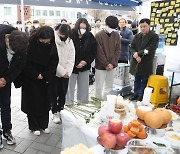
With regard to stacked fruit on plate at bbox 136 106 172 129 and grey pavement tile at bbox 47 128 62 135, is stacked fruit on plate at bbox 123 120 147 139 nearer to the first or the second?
stacked fruit on plate at bbox 136 106 172 129

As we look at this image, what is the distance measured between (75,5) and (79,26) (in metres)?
2.34

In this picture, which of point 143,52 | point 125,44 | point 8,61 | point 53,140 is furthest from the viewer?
point 125,44

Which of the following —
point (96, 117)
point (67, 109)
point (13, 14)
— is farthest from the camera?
point (13, 14)

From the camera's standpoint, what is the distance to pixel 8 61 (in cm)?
204

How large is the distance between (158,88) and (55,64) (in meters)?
2.03

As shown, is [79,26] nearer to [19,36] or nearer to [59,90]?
[59,90]

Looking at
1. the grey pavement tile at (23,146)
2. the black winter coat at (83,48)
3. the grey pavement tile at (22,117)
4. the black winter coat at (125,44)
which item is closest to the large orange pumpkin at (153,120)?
the grey pavement tile at (23,146)

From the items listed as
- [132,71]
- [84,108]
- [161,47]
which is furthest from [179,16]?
[84,108]

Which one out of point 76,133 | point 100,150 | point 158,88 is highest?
point 100,150

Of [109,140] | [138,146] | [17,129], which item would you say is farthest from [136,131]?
[17,129]

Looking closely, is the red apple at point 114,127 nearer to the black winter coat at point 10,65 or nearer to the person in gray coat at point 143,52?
the black winter coat at point 10,65

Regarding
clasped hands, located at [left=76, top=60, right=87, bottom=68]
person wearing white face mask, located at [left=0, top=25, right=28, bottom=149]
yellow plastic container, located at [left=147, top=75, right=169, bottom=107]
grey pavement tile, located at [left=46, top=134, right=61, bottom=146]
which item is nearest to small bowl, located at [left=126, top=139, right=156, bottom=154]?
person wearing white face mask, located at [left=0, top=25, right=28, bottom=149]

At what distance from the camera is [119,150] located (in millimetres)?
1070

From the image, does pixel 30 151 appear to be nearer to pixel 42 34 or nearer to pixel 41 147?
pixel 41 147
